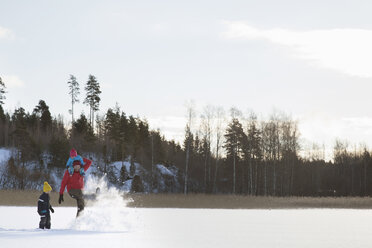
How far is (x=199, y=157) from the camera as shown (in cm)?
7200

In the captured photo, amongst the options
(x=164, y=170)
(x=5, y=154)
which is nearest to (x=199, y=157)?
(x=164, y=170)

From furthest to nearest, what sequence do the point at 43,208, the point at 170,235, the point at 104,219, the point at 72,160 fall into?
the point at 104,219
the point at 170,235
the point at 72,160
the point at 43,208

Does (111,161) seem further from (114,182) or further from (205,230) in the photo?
(205,230)

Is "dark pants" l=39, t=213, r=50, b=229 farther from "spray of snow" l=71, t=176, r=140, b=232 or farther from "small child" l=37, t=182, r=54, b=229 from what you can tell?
"spray of snow" l=71, t=176, r=140, b=232

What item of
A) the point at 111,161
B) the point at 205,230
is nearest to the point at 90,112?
the point at 111,161

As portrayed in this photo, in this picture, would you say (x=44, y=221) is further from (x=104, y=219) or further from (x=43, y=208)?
(x=104, y=219)

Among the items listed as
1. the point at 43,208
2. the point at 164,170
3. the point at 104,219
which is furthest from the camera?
the point at 164,170

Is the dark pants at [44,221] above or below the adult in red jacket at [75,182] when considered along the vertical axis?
below

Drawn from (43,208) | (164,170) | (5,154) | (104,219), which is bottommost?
(104,219)

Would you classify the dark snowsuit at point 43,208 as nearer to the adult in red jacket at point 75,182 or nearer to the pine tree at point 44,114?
the adult in red jacket at point 75,182

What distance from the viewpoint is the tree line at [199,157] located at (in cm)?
6444

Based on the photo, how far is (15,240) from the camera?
9625 millimetres

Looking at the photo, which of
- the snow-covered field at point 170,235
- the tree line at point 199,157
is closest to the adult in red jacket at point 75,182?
the snow-covered field at point 170,235

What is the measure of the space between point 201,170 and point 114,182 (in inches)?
509
